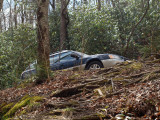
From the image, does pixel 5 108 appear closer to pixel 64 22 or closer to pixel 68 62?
pixel 68 62

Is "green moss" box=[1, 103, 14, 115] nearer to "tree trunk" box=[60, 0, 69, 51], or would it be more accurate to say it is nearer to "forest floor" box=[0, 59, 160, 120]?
"forest floor" box=[0, 59, 160, 120]

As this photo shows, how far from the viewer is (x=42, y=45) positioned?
29.3 feet

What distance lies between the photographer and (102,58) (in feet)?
35.4

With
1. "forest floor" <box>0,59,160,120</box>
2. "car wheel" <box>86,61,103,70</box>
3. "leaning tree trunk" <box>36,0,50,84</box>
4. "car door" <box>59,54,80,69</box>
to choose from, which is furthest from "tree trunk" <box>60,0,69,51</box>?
"forest floor" <box>0,59,160,120</box>

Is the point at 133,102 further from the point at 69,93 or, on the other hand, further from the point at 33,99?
the point at 33,99

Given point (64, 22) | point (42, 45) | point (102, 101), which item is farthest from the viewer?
point (64, 22)

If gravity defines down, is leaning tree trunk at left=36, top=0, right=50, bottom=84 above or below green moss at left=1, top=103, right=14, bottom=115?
above

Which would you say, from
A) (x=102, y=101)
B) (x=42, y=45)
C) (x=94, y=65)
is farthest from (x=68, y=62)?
(x=102, y=101)

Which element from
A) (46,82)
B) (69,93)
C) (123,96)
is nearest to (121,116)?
(123,96)

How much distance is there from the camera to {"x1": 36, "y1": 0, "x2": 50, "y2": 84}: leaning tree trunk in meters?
8.61

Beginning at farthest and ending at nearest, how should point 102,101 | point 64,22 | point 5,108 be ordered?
1. point 64,22
2. point 5,108
3. point 102,101

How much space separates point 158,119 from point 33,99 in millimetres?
3653

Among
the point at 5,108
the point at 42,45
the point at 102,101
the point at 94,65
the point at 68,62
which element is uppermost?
the point at 42,45

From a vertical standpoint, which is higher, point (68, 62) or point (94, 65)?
point (68, 62)
